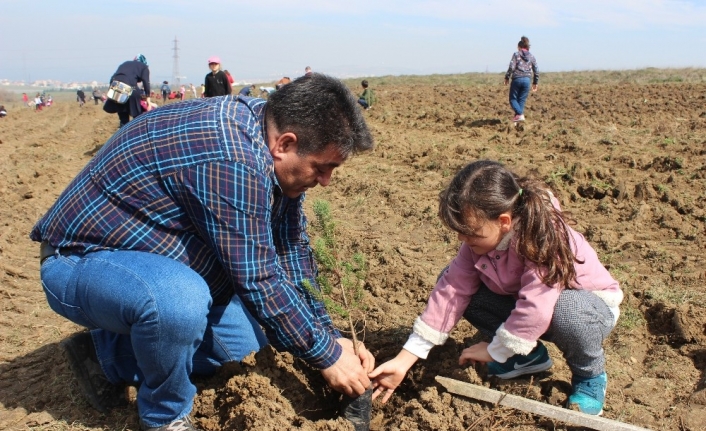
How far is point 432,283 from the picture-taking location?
413 cm

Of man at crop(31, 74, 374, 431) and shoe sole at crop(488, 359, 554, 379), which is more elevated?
man at crop(31, 74, 374, 431)

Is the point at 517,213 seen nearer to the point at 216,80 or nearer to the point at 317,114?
the point at 317,114

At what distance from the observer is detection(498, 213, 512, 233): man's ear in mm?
2496

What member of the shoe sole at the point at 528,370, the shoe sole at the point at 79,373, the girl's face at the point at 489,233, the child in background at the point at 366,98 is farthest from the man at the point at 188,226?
the child in background at the point at 366,98

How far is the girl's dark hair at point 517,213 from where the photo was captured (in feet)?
8.05

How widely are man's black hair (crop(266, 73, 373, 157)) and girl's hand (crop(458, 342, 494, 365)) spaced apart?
1.15 m

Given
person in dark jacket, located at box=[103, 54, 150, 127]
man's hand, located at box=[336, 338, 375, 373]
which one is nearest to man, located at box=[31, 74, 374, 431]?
man's hand, located at box=[336, 338, 375, 373]

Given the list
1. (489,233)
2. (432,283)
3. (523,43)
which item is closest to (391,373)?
(489,233)

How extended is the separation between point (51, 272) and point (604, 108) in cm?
1438

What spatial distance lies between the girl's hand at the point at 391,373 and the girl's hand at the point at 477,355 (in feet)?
0.81

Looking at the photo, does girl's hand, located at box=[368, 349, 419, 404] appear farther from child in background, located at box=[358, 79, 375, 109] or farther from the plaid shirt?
child in background, located at box=[358, 79, 375, 109]

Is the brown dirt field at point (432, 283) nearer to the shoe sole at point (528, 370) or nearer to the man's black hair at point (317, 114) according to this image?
the shoe sole at point (528, 370)

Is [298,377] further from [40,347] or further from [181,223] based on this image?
[40,347]

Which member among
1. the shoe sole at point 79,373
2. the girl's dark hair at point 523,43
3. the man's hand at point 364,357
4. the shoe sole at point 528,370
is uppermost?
the girl's dark hair at point 523,43
